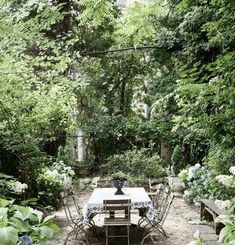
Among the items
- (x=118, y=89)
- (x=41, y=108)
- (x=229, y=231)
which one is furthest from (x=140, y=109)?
(x=229, y=231)

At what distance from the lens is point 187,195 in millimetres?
8625

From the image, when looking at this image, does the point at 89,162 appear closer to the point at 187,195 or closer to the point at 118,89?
the point at 118,89

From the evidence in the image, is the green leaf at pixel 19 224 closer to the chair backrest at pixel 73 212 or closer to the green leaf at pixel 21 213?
the green leaf at pixel 21 213

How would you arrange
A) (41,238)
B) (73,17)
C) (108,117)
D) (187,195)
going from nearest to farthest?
(41,238), (187,195), (73,17), (108,117)

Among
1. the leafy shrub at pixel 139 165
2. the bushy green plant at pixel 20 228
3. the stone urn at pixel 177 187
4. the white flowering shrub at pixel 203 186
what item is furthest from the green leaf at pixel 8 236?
the leafy shrub at pixel 139 165

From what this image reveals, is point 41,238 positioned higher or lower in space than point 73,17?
lower

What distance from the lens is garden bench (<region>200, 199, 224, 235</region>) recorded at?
5379mm

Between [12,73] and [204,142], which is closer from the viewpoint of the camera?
[12,73]

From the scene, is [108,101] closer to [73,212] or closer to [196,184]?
[196,184]

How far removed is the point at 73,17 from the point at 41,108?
6237mm

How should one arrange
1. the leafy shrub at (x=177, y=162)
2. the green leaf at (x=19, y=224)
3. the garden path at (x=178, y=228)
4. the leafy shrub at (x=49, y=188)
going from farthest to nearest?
→ the leafy shrub at (x=177, y=162) → the leafy shrub at (x=49, y=188) → the garden path at (x=178, y=228) → the green leaf at (x=19, y=224)

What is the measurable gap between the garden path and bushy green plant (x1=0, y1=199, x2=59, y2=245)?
3157 mm

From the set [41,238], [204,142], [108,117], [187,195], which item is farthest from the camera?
[108,117]

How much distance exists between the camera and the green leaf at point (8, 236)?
1739mm
